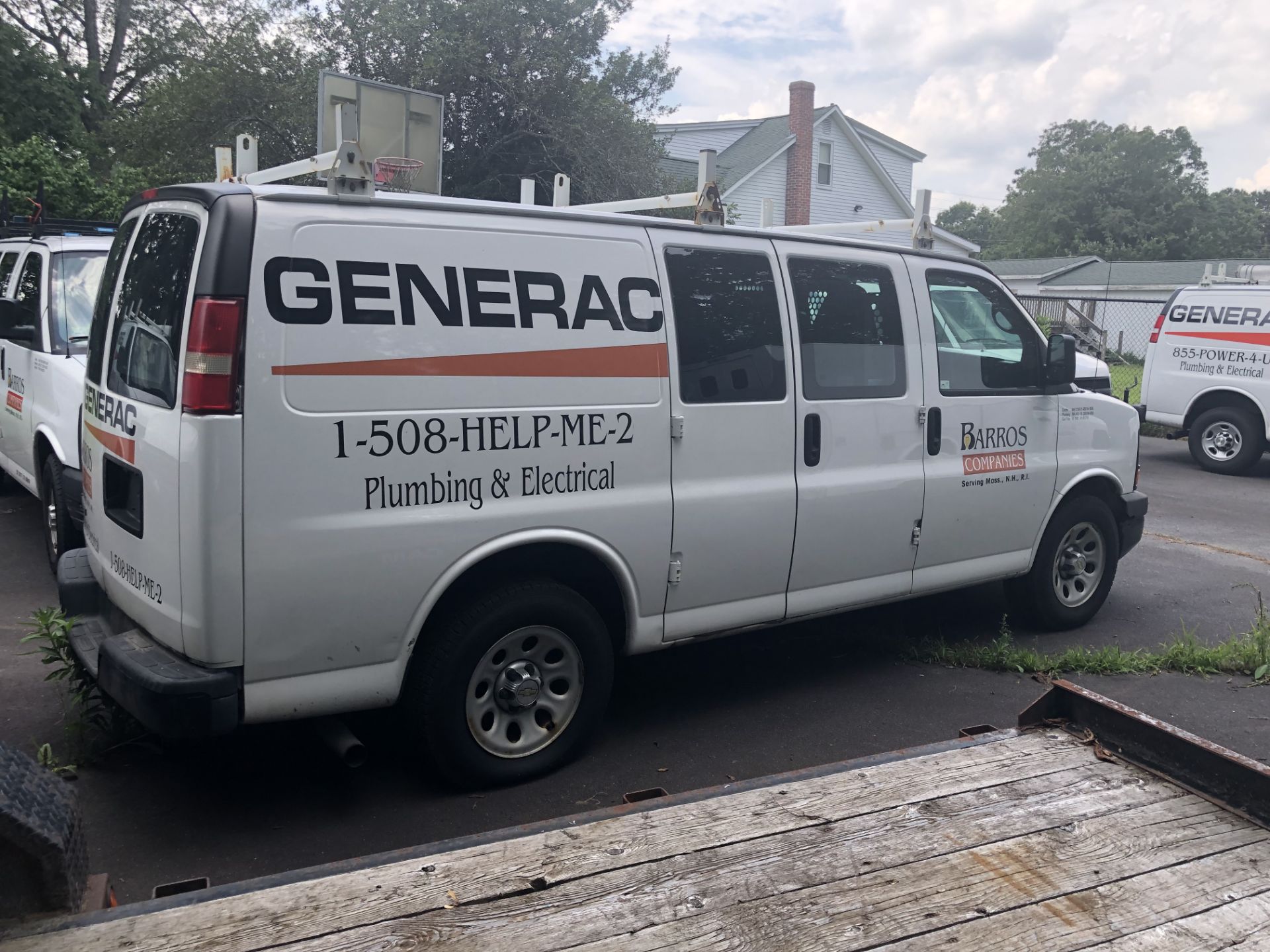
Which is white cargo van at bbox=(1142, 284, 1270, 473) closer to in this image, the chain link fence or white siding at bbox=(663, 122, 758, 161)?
the chain link fence

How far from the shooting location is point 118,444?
3717 millimetres

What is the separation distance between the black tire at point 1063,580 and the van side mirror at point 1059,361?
0.73m

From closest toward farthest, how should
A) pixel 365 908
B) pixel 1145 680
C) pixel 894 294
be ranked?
pixel 365 908 → pixel 894 294 → pixel 1145 680

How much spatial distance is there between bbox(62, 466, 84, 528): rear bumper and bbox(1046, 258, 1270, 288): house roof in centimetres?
3436

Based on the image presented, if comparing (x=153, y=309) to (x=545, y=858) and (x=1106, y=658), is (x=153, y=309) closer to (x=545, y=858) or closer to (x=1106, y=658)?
(x=545, y=858)

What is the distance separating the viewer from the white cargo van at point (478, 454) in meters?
3.29

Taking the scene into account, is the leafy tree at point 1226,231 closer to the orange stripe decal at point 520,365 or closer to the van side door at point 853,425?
the van side door at point 853,425

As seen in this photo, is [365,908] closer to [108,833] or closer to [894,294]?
[108,833]

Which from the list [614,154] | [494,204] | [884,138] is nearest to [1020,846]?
[494,204]

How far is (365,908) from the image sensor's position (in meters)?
2.29

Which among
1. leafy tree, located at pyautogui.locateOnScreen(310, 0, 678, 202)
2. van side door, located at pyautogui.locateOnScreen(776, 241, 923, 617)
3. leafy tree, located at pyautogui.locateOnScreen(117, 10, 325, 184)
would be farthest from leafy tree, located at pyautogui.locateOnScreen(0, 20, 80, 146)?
van side door, located at pyautogui.locateOnScreen(776, 241, 923, 617)

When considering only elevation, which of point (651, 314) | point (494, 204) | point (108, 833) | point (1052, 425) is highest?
point (494, 204)

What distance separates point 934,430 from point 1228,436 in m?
9.54

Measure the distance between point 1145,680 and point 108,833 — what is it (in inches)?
191
